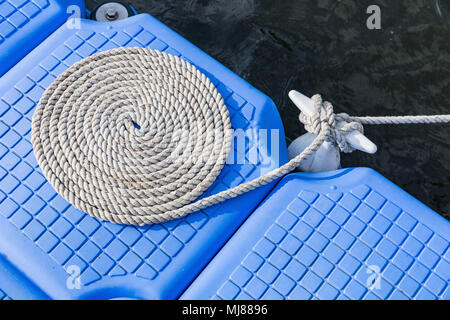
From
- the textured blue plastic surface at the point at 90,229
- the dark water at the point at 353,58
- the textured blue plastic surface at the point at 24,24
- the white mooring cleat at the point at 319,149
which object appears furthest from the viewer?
the dark water at the point at 353,58

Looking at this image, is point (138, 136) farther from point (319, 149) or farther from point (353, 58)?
point (353, 58)

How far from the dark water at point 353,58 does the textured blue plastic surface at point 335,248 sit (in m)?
0.61

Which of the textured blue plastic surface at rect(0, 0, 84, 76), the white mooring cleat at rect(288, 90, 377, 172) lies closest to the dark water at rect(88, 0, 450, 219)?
the white mooring cleat at rect(288, 90, 377, 172)

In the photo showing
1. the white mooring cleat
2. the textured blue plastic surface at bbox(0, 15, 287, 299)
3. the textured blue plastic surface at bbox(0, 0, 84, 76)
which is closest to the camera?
the textured blue plastic surface at bbox(0, 15, 287, 299)

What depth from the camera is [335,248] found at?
1.28 meters

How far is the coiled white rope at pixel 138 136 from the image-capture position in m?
1.31

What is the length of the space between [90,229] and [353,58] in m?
1.34

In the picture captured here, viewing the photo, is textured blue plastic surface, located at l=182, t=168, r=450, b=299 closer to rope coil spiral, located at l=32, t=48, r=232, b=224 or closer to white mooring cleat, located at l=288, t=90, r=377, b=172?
white mooring cleat, located at l=288, t=90, r=377, b=172

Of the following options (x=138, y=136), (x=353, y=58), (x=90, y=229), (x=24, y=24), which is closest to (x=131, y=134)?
(x=138, y=136)

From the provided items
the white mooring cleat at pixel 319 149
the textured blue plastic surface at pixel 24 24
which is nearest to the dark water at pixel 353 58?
the white mooring cleat at pixel 319 149

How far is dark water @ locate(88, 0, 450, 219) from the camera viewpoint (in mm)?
1974

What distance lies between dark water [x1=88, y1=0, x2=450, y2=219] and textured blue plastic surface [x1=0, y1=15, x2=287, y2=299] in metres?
0.62

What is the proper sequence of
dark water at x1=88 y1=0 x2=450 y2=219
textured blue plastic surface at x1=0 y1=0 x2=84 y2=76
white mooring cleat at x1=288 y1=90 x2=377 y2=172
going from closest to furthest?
white mooring cleat at x1=288 y1=90 x2=377 y2=172, textured blue plastic surface at x1=0 y1=0 x2=84 y2=76, dark water at x1=88 y1=0 x2=450 y2=219

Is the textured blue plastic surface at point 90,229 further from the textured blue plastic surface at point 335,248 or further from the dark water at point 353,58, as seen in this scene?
the dark water at point 353,58
